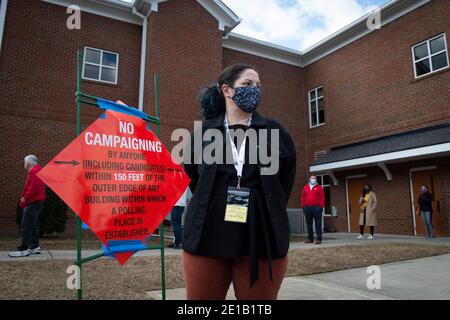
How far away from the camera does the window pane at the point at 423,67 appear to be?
1345 centimetres

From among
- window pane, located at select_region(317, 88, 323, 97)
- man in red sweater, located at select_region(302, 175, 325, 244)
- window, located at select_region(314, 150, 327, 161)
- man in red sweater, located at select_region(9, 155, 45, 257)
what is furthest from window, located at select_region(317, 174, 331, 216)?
man in red sweater, located at select_region(9, 155, 45, 257)

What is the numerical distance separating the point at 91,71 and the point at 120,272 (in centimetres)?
1126

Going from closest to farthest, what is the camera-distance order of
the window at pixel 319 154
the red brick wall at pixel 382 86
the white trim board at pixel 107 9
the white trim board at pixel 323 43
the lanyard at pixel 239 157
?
the lanyard at pixel 239 157 < the red brick wall at pixel 382 86 < the white trim board at pixel 107 9 < the white trim board at pixel 323 43 < the window at pixel 319 154

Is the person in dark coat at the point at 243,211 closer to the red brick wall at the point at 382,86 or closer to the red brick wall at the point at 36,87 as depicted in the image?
the red brick wall at the point at 36,87

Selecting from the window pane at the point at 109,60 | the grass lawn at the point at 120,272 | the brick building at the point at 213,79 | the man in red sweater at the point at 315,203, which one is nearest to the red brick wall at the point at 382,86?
the brick building at the point at 213,79

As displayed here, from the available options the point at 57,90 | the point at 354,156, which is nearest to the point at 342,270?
the point at 354,156

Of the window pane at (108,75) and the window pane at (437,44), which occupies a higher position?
the window pane at (437,44)

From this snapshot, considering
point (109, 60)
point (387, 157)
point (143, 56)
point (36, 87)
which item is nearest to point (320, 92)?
point (387, 157)

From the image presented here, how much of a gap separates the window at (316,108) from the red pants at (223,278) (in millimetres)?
17582

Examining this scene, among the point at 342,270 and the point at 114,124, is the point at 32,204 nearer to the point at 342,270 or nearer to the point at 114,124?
the point at 114,124

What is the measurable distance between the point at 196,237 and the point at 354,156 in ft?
45.5

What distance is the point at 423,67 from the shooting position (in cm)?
1366

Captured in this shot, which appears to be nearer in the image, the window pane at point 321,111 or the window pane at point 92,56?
the window pane at point 92,56

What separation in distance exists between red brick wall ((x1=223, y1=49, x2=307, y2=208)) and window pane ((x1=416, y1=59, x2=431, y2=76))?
21.6 ft
